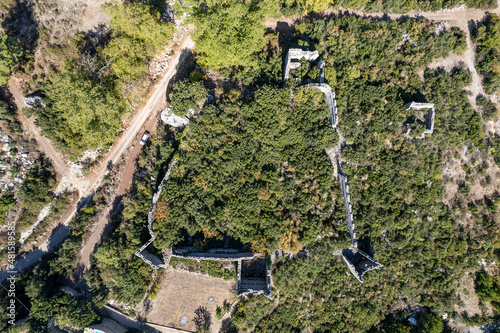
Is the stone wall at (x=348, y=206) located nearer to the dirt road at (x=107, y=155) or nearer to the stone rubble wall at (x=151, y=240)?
the stone rubble wall at (x=151, y=240)

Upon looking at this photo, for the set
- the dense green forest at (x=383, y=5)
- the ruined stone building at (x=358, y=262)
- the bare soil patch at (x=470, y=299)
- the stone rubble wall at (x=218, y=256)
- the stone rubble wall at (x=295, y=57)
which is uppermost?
the dense green forest at (x=383, y=5)

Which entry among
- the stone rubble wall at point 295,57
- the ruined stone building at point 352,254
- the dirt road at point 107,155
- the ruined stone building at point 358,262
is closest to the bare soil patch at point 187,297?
the dirt road at point 107,155

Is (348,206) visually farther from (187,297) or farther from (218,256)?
(187,297)

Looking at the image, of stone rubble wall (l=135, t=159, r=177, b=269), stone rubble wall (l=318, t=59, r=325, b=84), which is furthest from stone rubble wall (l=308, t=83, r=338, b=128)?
stone rubble wall (l=135, t=159, r=177, b=269)

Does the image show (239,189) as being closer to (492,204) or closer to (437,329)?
(437,329)

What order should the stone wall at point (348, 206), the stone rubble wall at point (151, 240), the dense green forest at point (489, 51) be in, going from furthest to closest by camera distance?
1. the dense green forest at point (489, 51)
2. the stone wall at point (348, 206)
3. the stone rubble wall at point (151, 240)

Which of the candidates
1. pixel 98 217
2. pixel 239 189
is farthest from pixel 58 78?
pixel 239 189

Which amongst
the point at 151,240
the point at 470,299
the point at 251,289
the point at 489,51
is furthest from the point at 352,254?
the point at 489,51
